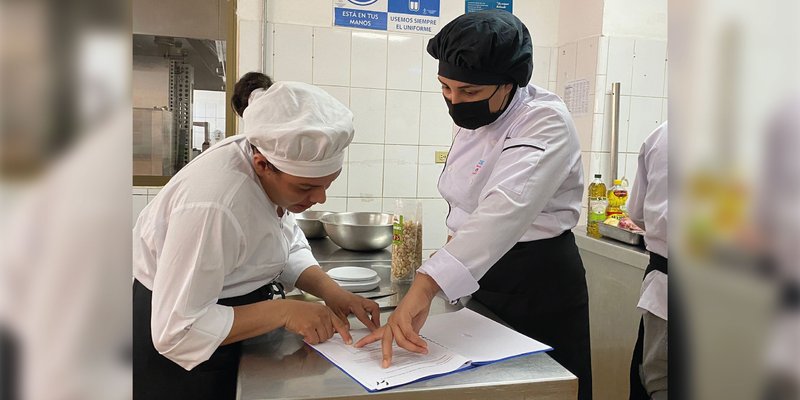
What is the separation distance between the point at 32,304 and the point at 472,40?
136 cm

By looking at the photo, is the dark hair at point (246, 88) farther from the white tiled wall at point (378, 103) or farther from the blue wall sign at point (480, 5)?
the blue wall sign at point (480, 5)

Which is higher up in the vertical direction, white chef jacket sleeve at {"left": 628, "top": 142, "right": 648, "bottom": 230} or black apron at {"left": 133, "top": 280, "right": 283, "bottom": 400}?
white chef jacket sleeve at {"left": 628, "top": 142, "right": 648, "bottom": 230}

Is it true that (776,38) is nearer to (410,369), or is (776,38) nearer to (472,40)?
(410,369)

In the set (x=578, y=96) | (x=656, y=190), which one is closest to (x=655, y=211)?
(x=656, y=190)

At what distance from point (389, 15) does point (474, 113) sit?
1945 millimetres

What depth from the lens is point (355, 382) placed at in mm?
964

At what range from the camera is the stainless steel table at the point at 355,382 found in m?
0.93

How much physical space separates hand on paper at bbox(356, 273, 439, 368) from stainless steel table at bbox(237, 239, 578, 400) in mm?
106

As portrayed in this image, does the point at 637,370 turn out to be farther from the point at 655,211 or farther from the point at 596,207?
the point at 596,207

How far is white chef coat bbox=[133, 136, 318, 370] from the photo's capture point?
0.99m

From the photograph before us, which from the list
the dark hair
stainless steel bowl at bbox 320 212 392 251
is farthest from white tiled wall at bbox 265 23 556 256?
stainless steel bowl at bbox 320 212 392 251

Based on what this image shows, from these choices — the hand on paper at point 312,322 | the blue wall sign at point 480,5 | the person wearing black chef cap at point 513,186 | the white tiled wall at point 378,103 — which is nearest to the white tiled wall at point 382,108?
the white tiled wall at point 378,103

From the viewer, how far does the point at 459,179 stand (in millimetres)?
1682

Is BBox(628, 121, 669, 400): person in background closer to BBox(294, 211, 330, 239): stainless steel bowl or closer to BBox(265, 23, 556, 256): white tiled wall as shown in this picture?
BBox(294, 211, 330, 239): stainless steel bowl
